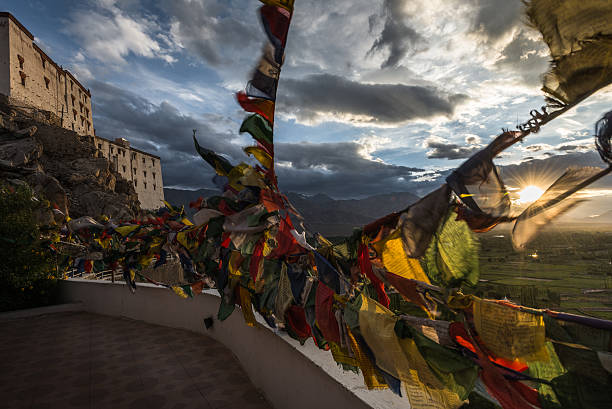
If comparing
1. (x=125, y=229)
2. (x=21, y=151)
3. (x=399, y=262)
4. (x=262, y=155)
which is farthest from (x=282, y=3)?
(x=21, y=151)

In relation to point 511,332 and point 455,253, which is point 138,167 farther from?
point 511,332

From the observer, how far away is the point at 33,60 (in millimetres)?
36938

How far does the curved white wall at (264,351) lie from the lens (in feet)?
8.64

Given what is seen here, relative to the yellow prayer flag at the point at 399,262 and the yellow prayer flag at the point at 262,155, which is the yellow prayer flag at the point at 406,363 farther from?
the yellow prayer flag at the point at 262,155

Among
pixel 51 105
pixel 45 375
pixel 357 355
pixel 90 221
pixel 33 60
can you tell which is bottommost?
pixel 45 375

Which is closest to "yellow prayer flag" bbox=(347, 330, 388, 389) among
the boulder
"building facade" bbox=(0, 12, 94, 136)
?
the boulder

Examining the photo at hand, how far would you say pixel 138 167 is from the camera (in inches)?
2184

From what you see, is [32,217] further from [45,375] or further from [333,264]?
[333,264]

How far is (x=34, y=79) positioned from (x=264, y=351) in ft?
159

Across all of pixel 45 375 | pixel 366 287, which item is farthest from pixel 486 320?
pixel 45 375

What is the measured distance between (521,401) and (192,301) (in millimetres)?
6935

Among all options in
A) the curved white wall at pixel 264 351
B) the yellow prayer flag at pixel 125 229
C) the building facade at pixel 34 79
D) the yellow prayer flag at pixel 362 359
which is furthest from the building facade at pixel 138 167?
the yellow prayer flag at pixel 362 359

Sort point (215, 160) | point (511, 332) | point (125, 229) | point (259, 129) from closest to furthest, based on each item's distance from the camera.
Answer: point (511, 332), point (259, 129), point (215, 160), point (125, 229)

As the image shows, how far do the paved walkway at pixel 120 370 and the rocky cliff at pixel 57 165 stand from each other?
27486mm
